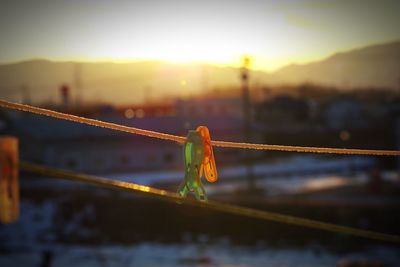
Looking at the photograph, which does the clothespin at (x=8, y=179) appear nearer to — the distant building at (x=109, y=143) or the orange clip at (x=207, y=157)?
the orange clip at (x=207, y=157)

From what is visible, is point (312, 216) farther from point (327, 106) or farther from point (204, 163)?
point (327, 106)

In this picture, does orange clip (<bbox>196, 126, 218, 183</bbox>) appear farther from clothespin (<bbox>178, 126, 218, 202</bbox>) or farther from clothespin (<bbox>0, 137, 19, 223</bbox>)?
clothespin (<bbox>0, 137, 19, 223</bbox>)

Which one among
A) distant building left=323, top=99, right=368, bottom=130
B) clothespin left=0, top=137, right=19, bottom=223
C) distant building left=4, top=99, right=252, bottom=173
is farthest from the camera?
distant building left=323, top=99, right=368, bottom=130

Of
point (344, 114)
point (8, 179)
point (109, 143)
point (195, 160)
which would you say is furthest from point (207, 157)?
point (344, 114)

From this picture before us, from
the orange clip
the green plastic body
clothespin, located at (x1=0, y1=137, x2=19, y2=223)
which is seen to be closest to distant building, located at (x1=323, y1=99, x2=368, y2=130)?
the orange clip

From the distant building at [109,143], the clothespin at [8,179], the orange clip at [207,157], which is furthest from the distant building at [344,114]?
the clothespin at [8,179]

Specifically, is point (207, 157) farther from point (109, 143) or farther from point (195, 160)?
point (109, 143)
